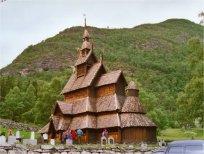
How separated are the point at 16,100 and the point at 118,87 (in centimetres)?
3326

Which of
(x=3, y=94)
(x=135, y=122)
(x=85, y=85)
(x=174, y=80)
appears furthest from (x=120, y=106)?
(x=174, y=80)

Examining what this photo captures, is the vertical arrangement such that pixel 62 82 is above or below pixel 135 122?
above

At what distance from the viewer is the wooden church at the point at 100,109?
40906 mm

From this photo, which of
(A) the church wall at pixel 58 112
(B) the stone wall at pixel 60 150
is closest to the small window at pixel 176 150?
(B) the stone wall at pixel 60 150

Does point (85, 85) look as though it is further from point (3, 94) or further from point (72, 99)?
point (3, 94)

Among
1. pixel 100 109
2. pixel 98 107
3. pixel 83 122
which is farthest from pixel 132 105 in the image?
pixel 83 122

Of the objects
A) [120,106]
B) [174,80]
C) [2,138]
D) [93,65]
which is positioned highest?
[174,80]

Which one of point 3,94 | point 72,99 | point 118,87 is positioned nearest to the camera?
point 118,87

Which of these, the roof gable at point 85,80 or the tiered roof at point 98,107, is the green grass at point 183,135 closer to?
the tiered roof at point 98,107

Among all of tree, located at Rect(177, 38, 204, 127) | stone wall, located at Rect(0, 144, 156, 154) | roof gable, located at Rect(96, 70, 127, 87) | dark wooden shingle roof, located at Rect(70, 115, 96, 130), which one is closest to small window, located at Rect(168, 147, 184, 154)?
stone wall, located at Rect(0, 144, 156, 154)

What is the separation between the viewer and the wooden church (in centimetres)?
4091

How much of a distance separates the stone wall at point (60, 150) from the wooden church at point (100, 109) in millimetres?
5194

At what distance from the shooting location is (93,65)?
48.7m

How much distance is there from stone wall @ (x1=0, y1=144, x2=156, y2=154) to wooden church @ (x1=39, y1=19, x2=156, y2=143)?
5194mm
